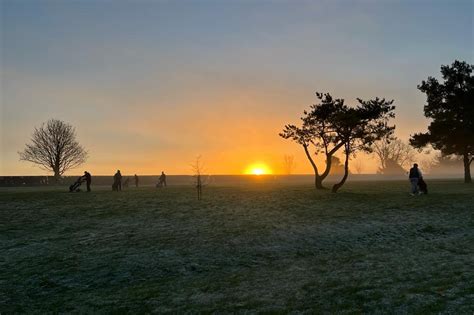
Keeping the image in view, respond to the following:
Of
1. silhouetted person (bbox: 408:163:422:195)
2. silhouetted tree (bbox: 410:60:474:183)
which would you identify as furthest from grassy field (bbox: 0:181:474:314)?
silhouetted tree (bbox: 410:60:474:183)

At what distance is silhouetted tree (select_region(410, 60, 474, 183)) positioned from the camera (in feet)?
144

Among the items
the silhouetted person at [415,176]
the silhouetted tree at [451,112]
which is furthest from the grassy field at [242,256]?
the silhouetted tree at [451,112]

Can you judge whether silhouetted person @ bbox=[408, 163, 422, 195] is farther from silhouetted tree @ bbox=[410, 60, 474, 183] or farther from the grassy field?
silhouetted tree @ bbox=[410, 60, 474, 183]

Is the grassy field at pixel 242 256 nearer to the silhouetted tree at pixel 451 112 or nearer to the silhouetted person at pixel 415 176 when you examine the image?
the silhouetted person at pixel 415 176

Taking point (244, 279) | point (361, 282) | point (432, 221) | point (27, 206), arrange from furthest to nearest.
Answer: point (27, 206)
point (432, 221)
point (244, 279)
point (361, 282)

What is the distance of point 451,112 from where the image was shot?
44.7 meters

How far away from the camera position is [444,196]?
29469 mm

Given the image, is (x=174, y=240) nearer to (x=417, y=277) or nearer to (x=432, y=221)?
(x=417, y=277)

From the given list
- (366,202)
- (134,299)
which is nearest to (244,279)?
(134,299)

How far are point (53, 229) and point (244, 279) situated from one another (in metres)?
13.9

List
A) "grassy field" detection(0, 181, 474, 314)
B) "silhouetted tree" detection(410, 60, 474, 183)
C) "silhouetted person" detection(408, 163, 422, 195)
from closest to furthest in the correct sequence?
1. "grassy field" detection(0, 181, 474, 314)
2. "silhouetted person" detection(408, 163, 422, 195)
3. "silhouetted tree" detection(410, 60, 474, 183)

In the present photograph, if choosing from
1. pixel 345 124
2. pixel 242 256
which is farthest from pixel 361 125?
pixel 242 256

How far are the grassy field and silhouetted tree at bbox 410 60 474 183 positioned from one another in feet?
59.1

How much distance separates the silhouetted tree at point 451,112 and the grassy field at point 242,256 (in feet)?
59.1
